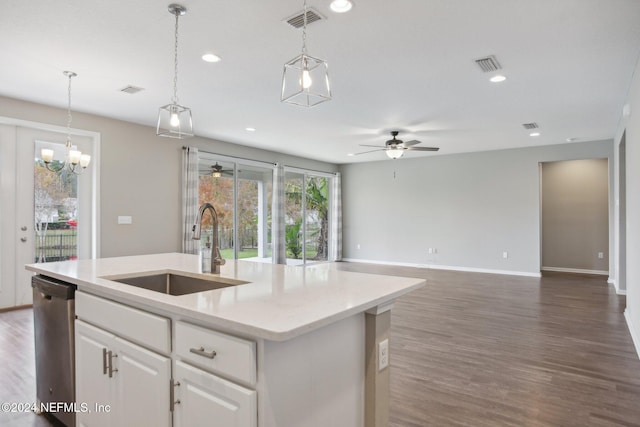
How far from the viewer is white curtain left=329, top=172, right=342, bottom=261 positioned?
33.4 feet

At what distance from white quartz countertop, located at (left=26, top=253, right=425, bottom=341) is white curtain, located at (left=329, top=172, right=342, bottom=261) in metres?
7.76

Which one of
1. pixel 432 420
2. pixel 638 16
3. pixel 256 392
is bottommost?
pixel 432 420

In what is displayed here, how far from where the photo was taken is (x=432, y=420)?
2279 millimetres

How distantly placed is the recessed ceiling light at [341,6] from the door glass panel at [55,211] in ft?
15.0

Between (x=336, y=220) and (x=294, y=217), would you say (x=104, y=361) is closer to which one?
(x=294, y=217)

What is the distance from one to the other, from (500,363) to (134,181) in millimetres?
5370

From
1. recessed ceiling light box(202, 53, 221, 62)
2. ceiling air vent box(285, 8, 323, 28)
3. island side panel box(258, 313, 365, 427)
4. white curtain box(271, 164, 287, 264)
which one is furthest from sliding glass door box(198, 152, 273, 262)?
island side panel box(258, 313, 365, 427)

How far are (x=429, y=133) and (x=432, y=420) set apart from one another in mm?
5093

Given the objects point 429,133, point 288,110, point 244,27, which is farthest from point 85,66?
point 429,133

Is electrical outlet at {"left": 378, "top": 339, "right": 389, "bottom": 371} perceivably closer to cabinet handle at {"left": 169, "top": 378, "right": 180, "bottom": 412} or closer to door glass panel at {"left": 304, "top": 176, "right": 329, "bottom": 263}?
cabinet handle at {"left": 169, "top": 378, "right": 180, "bottom": 412}

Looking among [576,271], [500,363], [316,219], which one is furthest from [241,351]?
[576,271]

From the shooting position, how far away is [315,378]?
53.6 inches

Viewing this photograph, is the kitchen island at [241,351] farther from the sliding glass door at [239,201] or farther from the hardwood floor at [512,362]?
the sliding glass door at [239,201]

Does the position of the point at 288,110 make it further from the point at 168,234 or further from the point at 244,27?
the point at 168,234
